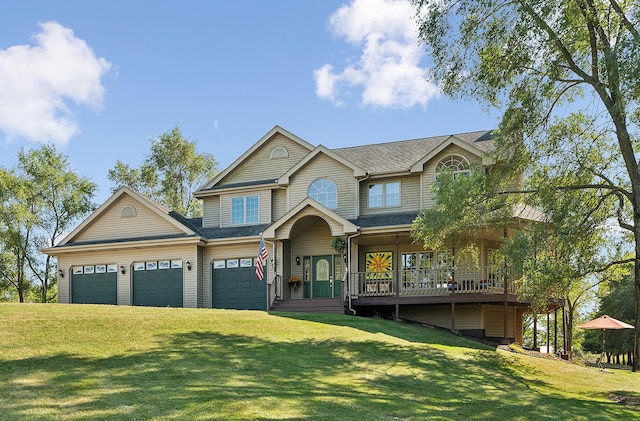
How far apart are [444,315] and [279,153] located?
982 centimetres

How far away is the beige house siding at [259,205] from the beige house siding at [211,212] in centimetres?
41

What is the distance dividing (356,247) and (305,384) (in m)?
13.7

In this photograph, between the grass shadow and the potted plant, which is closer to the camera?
the grass shadow

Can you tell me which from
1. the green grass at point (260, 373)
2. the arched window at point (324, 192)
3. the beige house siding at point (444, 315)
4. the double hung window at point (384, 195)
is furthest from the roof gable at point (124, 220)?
the beige house siding at point (444, 315)

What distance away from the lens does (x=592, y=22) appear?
1597 centimetres

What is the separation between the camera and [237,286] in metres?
26.8

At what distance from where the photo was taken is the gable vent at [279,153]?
28.4m

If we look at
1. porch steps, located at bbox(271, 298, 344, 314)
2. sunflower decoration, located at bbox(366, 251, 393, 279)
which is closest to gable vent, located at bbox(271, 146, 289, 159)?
sunflower decoration, located at bbox(366, 251, 393, 279)

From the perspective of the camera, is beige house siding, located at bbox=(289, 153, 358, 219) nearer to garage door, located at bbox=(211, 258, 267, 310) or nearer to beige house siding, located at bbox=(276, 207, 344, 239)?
beige house siding, located at bbox=(276, 207, 344, 239)

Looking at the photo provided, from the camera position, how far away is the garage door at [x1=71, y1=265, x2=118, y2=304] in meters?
28.2

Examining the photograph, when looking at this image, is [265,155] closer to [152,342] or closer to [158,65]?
[158,65]

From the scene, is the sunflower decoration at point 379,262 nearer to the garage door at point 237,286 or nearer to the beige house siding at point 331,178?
the beige house siding at point 331,178

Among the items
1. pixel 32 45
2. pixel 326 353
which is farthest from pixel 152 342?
pixel 32 45

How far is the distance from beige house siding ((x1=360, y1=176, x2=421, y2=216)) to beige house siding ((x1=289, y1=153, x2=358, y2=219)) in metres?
0.44
